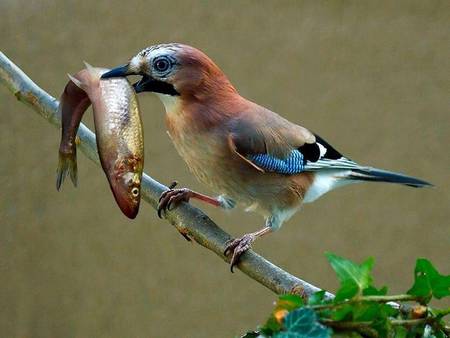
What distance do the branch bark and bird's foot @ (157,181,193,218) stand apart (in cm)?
1

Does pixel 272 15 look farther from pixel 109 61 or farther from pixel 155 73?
pixel 155 73

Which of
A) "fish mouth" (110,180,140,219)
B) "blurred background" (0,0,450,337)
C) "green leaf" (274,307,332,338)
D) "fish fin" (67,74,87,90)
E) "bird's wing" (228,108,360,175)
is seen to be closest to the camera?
"green leaf" (274,307,332,338)

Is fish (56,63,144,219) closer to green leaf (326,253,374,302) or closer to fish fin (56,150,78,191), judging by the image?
fish fin (56,150,78,191)

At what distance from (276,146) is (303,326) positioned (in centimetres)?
105

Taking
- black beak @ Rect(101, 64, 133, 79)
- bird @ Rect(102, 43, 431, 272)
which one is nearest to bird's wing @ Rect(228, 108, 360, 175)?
bird @ Rect(102, 43, 431, 272)

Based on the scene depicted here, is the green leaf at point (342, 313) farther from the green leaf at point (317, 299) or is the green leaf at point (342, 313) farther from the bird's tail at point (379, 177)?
the bird's tail at point (379, 177)

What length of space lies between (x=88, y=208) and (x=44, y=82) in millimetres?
527

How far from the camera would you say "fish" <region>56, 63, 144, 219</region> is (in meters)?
0.95

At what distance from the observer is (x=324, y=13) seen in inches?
122

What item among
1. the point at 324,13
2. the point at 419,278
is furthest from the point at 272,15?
the point at 419,278

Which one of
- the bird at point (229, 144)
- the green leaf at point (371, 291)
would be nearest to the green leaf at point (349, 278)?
the green leaf at point (371, 291)

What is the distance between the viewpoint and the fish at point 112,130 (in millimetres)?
950

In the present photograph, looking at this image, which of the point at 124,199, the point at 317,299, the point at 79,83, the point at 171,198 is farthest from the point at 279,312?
the point at 171,198

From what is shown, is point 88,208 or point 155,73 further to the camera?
point 88,208
